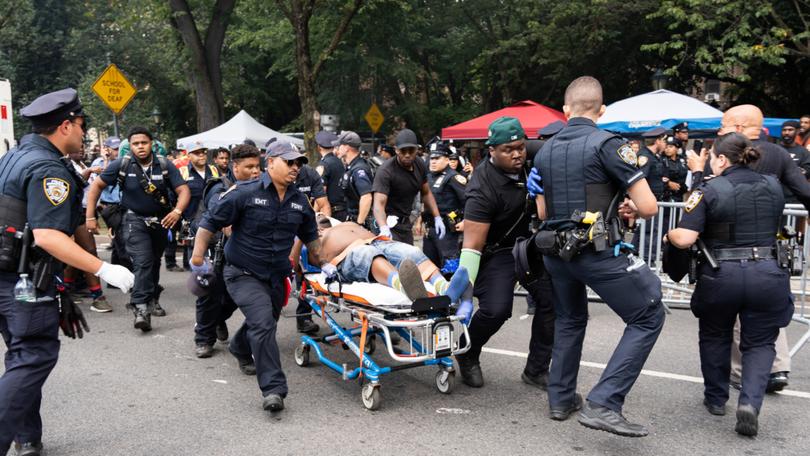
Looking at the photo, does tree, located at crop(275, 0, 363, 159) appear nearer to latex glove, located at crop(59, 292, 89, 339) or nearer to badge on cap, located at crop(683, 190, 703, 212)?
latex glove, located at crop(59, 292, 89, 339)

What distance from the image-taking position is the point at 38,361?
11.5 ft

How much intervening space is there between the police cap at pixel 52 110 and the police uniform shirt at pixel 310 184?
3.69 meters

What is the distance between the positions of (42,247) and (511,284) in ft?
9.97

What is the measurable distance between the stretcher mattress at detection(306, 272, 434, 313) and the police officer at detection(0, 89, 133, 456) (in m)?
1.74

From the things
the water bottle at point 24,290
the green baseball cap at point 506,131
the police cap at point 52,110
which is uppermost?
the police cap at point 52,110

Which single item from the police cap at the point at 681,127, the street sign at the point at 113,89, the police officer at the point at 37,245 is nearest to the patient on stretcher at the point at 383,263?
the police officer at the point at 37,245

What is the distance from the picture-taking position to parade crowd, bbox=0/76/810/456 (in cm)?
351

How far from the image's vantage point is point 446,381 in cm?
489

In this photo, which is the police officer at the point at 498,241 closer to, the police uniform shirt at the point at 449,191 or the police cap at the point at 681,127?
the police uniform shirt at the point at 449,191

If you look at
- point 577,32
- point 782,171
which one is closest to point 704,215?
point 782,171

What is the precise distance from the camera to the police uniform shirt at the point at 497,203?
4.69 m

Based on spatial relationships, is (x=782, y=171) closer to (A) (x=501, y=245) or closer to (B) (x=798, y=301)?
(A) (x=501, y=245)

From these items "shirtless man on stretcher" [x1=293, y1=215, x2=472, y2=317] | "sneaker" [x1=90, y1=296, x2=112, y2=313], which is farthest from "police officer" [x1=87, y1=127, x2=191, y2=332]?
"shirtless man on stretcher" [x1=293, y1=215, x2=472, y2=317]

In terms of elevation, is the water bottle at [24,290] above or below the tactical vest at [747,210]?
below
